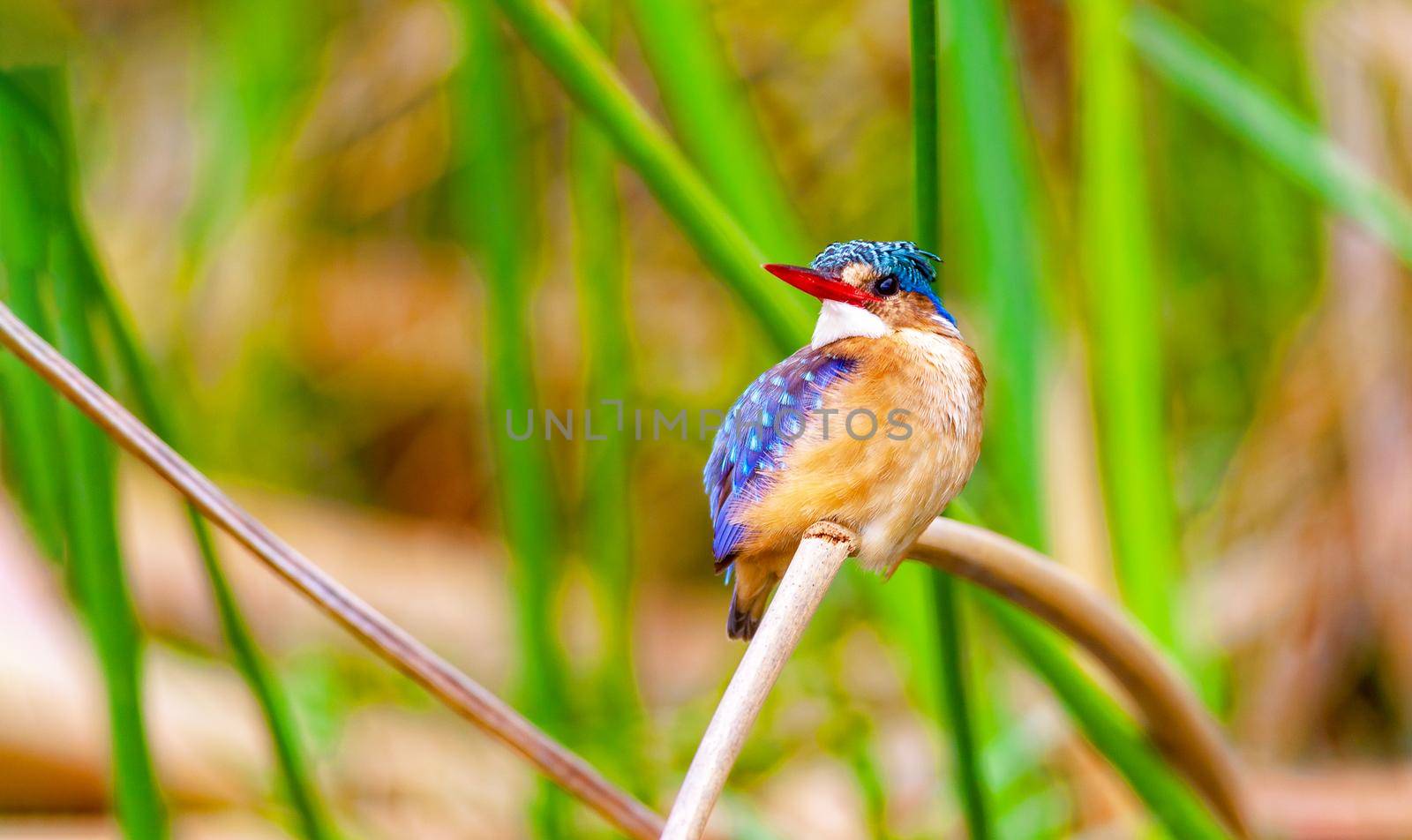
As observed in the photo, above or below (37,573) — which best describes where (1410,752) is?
below

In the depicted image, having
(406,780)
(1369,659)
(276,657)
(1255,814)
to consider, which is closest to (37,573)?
(276,657)

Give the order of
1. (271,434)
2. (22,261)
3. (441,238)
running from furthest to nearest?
(441,238) → (271,434) → (22,261)

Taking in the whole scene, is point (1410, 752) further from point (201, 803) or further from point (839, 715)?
point (201, 803)

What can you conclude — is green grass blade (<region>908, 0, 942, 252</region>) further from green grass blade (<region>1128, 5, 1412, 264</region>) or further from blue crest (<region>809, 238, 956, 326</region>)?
green grass blade (<region>1128, 5, 1412, 264</region>)

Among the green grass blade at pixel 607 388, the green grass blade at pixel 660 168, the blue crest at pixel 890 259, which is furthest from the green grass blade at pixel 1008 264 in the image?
the green grass blade at pixel 607 388

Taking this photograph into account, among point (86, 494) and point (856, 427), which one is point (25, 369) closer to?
point (86, 494)

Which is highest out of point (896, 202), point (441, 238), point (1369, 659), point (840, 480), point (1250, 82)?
point (441, 238)

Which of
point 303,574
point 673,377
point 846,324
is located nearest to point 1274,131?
point 846,324
